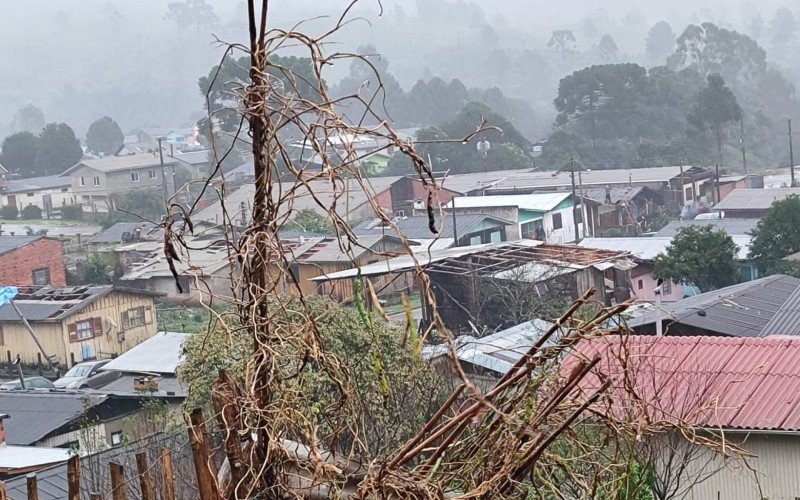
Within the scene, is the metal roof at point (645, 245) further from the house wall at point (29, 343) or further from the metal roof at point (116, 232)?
the metal roof at point (116, 232)

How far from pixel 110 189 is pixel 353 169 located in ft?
77.6

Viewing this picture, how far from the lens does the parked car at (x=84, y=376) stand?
9312 millimetres

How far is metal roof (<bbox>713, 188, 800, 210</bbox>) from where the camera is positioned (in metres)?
16.5

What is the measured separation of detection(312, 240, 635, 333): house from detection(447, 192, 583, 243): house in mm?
4639

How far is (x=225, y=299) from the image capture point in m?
1.22

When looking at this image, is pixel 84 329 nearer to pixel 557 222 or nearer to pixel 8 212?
pixel 557 222

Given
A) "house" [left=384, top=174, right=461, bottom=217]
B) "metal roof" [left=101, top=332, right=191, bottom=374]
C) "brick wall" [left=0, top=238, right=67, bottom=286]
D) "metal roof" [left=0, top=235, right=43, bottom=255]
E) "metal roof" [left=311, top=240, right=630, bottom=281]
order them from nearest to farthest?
"metal roof" [left=101, top=332, right=191, bottom=374], "metal roof" [left=311, top=240, right=630, bottom=281], "brick wall" [left=0, top=238, right=67, bottom=286], "metal roof" [left=0, top=235, right=43, bottom=255], "house" [left=384, top=174, right=461, bottom=217]

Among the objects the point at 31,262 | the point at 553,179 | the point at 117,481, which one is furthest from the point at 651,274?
the point at 117,481

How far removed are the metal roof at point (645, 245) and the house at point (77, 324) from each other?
224 inches

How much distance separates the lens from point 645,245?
1349 centimetres

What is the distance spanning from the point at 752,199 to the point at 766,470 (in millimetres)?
13127

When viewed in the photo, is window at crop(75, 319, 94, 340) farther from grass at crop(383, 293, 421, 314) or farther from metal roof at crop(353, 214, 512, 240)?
metal roof at crop(353, 214, 512, 240)

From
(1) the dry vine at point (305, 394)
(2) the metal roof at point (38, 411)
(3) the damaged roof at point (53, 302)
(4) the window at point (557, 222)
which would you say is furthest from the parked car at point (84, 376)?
(1) the dry vine at point (305, 394)

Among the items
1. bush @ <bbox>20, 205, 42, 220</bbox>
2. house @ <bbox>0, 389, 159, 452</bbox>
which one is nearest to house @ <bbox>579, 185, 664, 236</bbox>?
house @ <bbox>0, 389, 159, 452</bbox>
